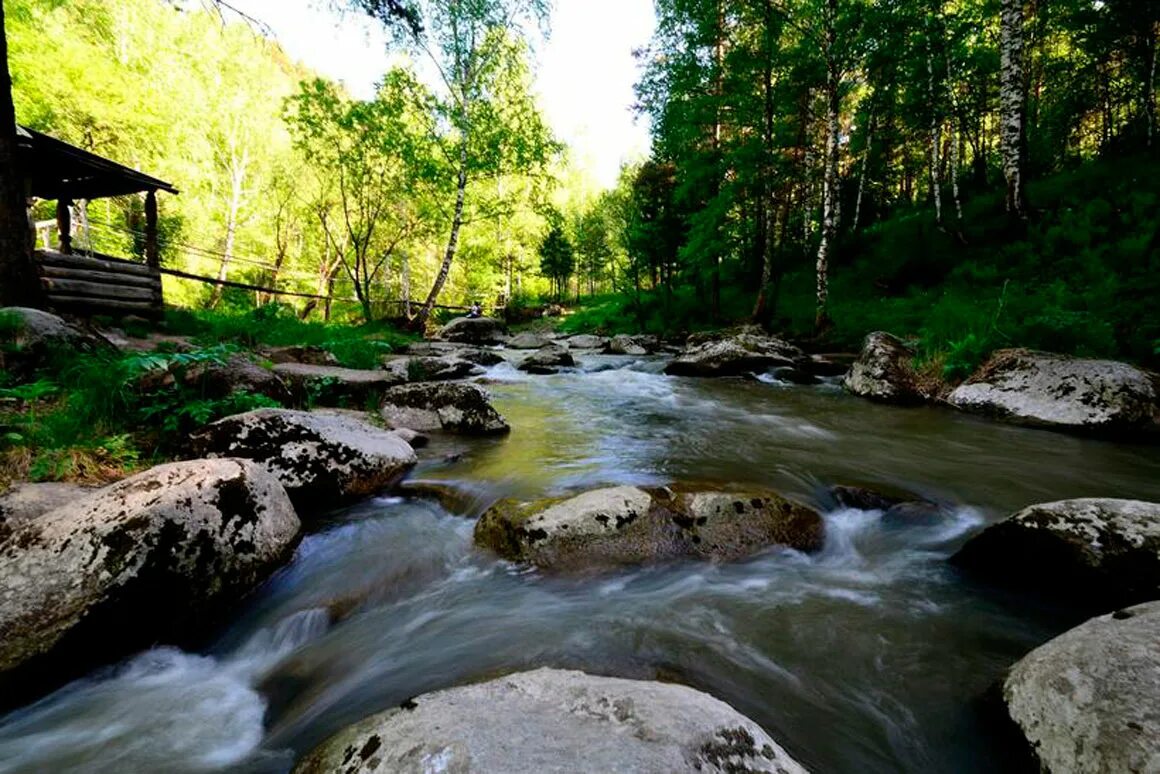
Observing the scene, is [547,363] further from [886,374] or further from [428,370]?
[886,374]

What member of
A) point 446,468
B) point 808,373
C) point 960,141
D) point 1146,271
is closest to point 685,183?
point 808,373

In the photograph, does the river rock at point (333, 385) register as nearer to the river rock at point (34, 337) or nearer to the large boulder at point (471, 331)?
the river rock at point (34, 337)

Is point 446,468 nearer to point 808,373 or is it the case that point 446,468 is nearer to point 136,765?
point 136,765

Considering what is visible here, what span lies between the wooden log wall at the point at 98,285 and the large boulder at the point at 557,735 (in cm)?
1156

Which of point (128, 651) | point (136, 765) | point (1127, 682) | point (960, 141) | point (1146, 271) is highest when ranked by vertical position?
point (960, 141)

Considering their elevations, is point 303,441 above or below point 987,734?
above

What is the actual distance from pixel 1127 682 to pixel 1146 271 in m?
11.3

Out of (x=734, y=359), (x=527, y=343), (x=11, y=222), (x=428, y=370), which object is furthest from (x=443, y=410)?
(x=527, y=343)

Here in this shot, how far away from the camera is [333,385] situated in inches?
261

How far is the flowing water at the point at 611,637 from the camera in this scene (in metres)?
2.07

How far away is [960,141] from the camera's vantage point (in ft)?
86.9

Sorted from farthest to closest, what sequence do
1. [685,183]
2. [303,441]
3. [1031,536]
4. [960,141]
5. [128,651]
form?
1. [960,141]
2. [685,183]
3. [303,441]
4. [1031,536]
5. [128,651]

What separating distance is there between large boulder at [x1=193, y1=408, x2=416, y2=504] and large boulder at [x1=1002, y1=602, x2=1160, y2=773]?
424cm

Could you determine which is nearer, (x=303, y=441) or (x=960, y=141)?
(x=303, y=441)
